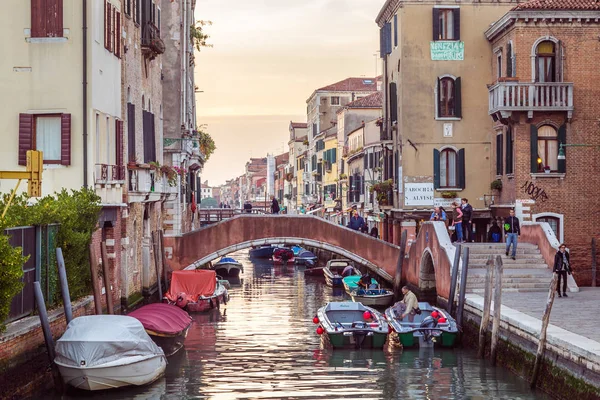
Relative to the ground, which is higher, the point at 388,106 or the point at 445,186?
the point at 388,106

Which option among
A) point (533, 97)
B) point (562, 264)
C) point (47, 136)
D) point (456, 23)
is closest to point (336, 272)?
point (456, 23)

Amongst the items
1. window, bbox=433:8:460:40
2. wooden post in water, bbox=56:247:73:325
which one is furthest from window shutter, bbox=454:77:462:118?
wooden post in water, bbox=56:247:73:325

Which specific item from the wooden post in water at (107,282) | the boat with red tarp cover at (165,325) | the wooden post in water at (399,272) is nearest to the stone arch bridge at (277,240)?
the wooden post in water at (399,272)

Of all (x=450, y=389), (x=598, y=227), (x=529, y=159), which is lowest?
(x=450, y=389)

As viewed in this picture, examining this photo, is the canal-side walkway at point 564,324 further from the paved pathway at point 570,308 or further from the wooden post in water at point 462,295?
the wooden post in water at point 462,295

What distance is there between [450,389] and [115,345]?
566 centimetres

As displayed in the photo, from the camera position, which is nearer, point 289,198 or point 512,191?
point 512,191

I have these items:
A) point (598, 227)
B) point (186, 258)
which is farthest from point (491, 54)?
point (186, 258)

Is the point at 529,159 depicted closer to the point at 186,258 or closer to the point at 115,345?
the point at 186,258

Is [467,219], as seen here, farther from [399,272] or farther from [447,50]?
[447,50]

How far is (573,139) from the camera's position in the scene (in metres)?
29.6

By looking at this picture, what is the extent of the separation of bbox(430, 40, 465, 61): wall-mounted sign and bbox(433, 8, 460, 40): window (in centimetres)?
19

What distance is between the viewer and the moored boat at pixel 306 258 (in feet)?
165

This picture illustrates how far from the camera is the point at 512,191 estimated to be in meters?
30.2
